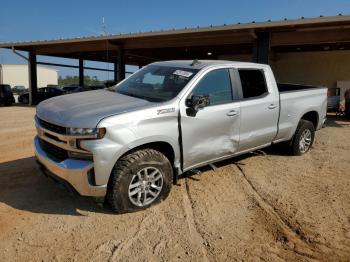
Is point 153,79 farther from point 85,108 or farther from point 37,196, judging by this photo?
point 37,196

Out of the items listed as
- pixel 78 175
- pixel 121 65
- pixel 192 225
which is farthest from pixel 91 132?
pixel 121 65

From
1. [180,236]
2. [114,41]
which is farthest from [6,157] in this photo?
[114,41]

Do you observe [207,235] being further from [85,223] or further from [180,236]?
[85,223]

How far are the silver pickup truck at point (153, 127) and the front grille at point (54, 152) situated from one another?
0.5 inches

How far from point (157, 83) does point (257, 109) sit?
1.68m

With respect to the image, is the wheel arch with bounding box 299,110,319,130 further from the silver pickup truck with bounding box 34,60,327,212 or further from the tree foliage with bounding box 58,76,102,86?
the tree foliage with bounding box 58,76,102,86

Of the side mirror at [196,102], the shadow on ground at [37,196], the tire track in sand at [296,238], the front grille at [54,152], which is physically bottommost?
the tire track in sand at [296,238]

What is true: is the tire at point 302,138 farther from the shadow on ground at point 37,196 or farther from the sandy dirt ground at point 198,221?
the shadow on ground at point 37,196

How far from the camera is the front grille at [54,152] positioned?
383cm

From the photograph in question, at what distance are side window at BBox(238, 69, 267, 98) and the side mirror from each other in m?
1.12

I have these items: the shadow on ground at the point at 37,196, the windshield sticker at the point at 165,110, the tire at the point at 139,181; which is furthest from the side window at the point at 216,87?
the shadow on ground at the point at 37,196

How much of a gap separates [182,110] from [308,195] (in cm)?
218

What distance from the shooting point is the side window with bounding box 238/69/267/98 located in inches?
205

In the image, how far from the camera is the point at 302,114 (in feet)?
21.0
